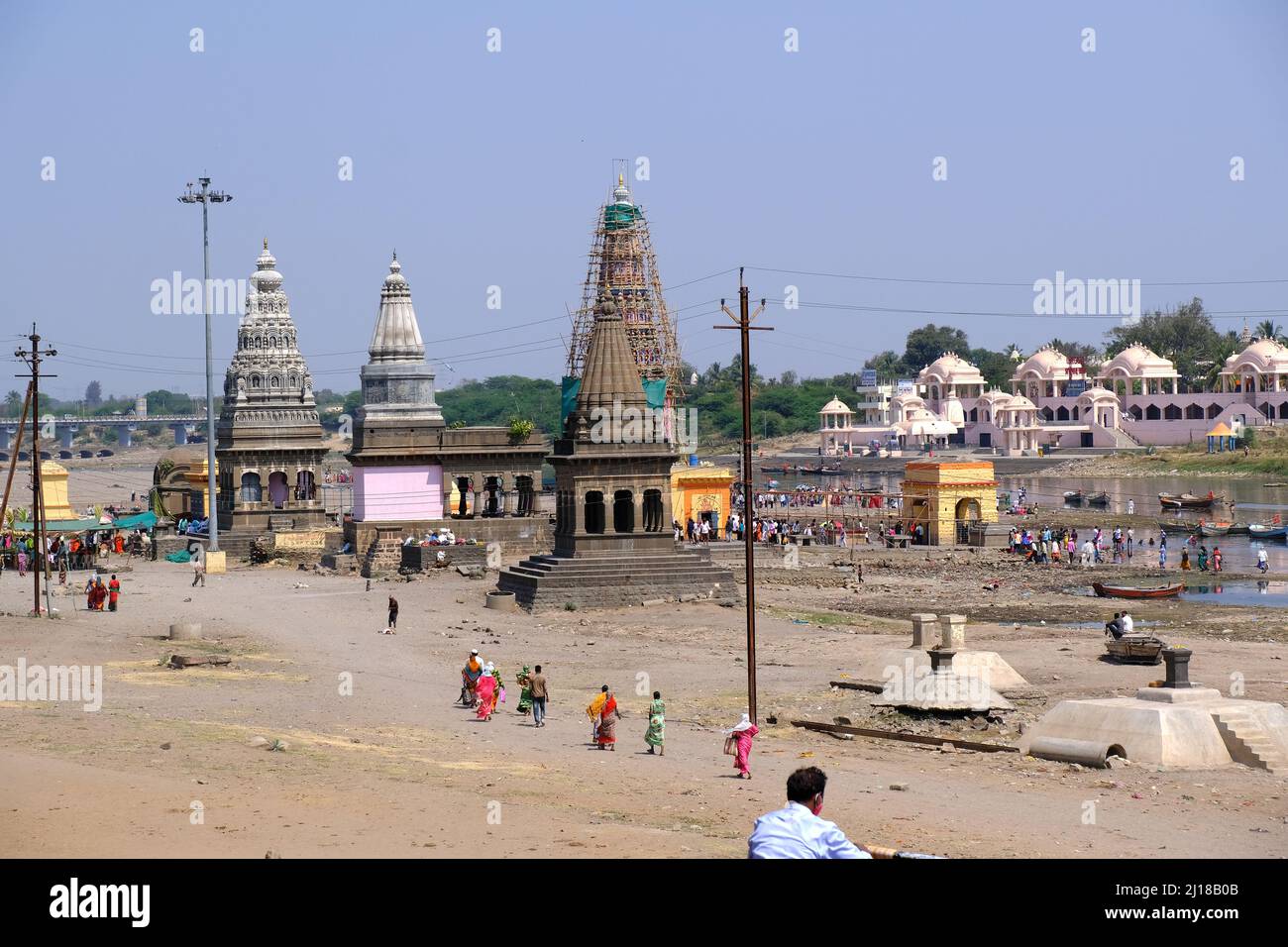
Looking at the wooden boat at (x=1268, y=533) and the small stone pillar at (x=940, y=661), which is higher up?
the wooden boat at (x=1268, y=533)

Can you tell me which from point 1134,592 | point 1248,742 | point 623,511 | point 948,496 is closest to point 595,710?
point 1248,742

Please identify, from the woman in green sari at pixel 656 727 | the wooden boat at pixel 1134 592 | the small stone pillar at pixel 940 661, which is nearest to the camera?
the woman in green sari at pixel 656 727

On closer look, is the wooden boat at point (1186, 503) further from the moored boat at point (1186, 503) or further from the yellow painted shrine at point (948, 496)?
the yellow painted shrine at point (948, 496)

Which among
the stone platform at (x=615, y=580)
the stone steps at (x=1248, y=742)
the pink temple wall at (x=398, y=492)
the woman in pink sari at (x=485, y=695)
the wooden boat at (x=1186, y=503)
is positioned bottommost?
the stone steps at (x=1248, y=742)

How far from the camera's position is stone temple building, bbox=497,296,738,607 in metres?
39.3

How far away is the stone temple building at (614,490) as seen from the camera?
39281mm

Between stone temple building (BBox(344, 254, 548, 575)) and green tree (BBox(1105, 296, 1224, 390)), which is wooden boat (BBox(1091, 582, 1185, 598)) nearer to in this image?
stone temple building (BBox(344, 254, 548, 575))

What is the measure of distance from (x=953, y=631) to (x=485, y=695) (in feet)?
30.1

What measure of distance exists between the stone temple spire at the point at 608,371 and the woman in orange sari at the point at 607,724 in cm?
2048

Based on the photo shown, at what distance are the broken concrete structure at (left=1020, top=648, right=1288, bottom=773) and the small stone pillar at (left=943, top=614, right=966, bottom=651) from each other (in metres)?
4.01

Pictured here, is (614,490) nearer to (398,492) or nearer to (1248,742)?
(398,492)

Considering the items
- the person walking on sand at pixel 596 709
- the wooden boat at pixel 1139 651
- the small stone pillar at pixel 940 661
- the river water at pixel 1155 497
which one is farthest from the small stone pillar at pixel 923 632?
the river water at pixel 1155 497

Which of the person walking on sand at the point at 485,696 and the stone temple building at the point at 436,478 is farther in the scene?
the stone temple building at the point at 436,478
